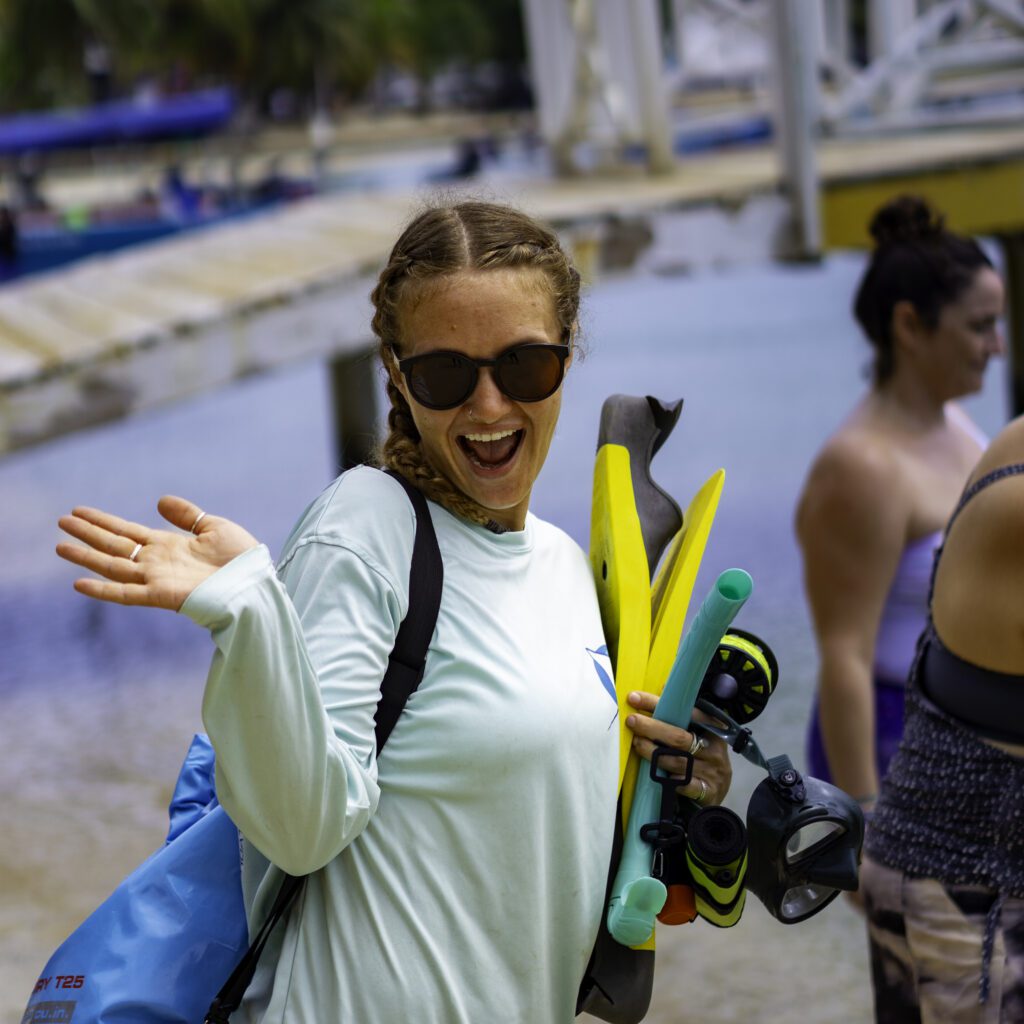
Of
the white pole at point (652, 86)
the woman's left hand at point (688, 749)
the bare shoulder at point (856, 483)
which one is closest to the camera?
the woman's left hand at point (688, 749)

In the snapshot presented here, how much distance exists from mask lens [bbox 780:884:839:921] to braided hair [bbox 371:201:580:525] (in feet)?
2.28

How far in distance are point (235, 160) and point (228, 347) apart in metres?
22.7

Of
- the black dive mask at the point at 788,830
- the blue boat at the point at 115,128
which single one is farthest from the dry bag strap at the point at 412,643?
the blue boat at the point at 115,128

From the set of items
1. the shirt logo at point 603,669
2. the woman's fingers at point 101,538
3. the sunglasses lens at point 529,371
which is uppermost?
the sunglasses lens at point 529,371

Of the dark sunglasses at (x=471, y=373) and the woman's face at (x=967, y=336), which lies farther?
the woman's face at (x=967, y=336)

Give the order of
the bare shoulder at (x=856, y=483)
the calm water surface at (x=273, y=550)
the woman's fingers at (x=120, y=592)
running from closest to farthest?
Answer: the woman's fingers at (x=120, y=592)
the bare shoulder at (x=856, y=483)
the calm water surface at (x=273, y=550)

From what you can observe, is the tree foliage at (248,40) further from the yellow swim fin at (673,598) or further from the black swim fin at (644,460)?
the yellow swim fin at (673,598)

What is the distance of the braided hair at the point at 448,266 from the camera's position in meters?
1.97

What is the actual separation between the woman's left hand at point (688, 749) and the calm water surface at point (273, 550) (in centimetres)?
64

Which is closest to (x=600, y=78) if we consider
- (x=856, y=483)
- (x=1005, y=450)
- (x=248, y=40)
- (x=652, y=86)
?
(x=652, y=86)

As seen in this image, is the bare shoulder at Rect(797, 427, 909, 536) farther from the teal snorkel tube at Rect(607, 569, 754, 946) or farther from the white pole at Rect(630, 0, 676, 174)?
the white pole at Rect(630, 0, 676, 174)

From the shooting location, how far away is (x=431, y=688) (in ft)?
6.11

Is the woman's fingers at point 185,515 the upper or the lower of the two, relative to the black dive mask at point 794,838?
upper

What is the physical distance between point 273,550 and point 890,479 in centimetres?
803
